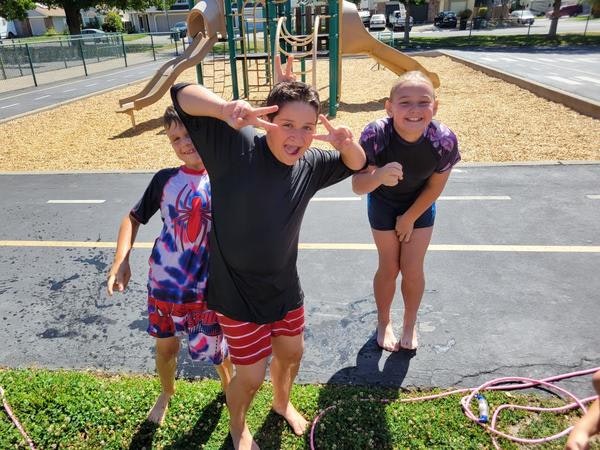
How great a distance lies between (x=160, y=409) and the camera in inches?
100.0

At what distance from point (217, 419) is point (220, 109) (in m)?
1.73

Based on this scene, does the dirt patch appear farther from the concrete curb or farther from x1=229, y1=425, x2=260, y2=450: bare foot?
x1=229, y1=425, x2=260, y2=450: bare foot

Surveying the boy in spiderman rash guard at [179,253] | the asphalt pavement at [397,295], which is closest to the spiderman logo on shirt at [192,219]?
the boy in spiderman rash guard at [179,253]

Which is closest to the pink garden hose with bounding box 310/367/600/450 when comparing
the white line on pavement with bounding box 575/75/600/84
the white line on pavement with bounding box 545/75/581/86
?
the white line on pavement with bounding box 545/75/581/86

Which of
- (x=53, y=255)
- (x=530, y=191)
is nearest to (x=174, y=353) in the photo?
(x=53, y=255)

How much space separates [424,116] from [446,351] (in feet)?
5.18

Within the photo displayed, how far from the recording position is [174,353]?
93.7 inches

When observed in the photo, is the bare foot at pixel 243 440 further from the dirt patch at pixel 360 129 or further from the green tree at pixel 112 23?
the green tree at pixel 112 23

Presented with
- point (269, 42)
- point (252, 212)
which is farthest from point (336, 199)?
point (269, 42)

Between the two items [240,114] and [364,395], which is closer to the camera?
[240,114]

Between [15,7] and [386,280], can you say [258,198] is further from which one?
[15,7]

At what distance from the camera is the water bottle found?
8.06 ft

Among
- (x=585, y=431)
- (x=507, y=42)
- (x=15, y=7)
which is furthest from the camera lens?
(x=15, y=7)

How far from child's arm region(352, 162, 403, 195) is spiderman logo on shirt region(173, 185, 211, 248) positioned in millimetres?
709
